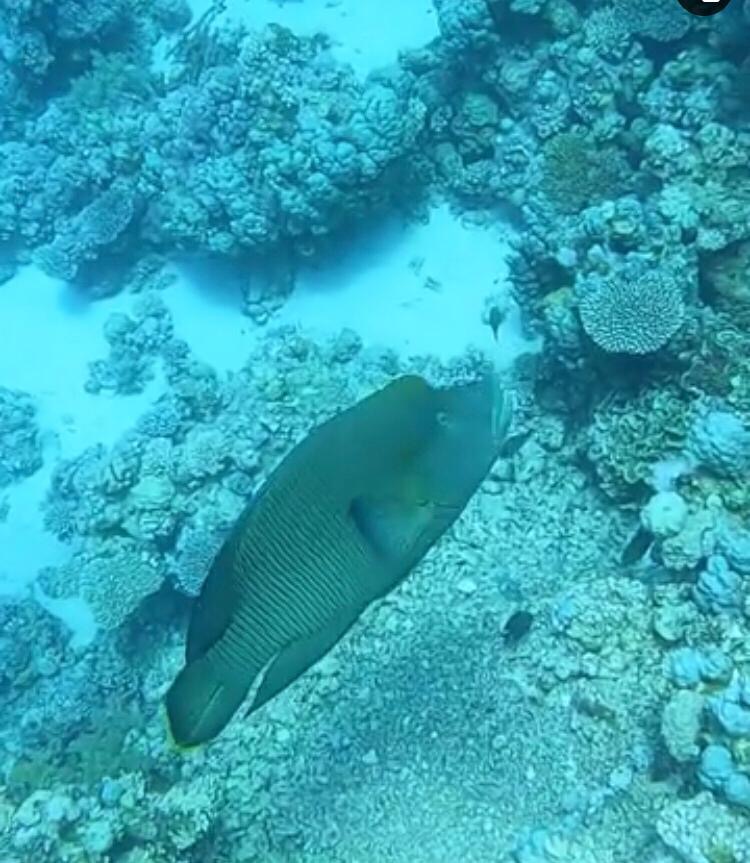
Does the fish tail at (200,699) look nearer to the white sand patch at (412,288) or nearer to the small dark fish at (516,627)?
the small dark fish at (516,627)

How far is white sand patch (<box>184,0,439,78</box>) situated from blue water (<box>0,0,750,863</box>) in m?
0.03

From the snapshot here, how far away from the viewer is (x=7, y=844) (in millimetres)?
3869

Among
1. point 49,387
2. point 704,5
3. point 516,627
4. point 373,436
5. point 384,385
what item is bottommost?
point 49,387

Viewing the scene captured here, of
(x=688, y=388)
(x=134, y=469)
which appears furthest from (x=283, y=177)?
(x=688, y=388)

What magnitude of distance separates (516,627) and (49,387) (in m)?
4.38

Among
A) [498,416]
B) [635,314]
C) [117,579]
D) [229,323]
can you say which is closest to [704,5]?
[498,416]

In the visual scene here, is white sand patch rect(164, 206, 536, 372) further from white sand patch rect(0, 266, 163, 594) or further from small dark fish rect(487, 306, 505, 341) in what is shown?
white sand patch rect(0, 266, 163, 594)

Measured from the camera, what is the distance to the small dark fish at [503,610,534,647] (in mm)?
4020

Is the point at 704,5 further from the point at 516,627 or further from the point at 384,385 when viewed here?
the point at 516,627

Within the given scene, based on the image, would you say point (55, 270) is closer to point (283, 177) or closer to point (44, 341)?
point (44, 341)

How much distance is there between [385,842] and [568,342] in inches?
89.2

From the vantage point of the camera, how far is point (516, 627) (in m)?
4.04

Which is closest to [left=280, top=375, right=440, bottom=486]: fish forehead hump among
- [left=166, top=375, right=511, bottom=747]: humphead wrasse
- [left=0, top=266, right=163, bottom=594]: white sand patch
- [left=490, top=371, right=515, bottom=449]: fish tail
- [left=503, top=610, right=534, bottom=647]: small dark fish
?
[left=166, top=375, right=511, bottom=747]: humphead wrasse

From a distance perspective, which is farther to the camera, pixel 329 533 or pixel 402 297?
pixel 402 297
